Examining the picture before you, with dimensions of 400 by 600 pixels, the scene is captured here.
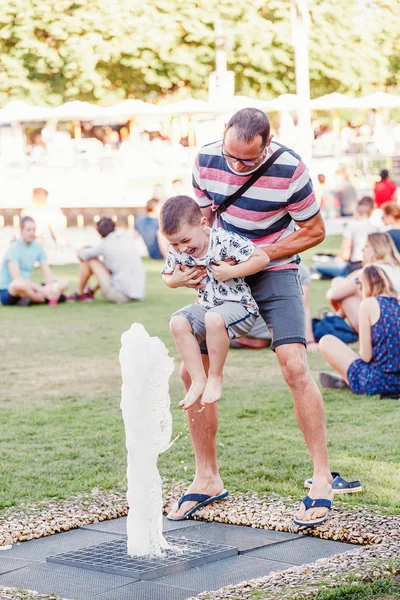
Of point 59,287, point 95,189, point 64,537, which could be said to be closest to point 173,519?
point 64,537

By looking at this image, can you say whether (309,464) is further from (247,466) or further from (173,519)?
(173,519)

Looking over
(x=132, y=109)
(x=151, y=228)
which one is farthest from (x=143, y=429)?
(x=132, y=109)

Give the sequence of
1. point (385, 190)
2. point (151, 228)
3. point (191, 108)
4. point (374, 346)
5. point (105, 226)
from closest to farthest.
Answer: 1. point (374, 346)
2. point (105, 226)
3. point (151, 228)
4. point (385, 190)
5. point (191, 108)

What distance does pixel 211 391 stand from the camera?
530 cm

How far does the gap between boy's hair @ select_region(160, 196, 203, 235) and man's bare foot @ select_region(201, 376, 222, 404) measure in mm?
735

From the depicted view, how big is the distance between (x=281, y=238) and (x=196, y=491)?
4.53 ft

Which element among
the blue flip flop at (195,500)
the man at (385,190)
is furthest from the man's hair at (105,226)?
the blue flip flop at (195,500)

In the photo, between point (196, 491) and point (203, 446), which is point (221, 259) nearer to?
point (203, 446)

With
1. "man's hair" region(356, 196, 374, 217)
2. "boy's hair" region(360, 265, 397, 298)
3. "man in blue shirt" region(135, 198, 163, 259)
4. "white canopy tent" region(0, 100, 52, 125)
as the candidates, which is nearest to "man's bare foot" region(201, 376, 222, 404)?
"boy's hair" region(360, 265, 397, 298)

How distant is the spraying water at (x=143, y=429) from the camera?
4.89 meters

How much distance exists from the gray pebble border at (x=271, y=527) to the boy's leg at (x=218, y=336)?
70 cm

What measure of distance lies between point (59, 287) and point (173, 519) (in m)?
10.8

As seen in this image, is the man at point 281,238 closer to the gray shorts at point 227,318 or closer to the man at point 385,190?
the gray shorts at point 227,318

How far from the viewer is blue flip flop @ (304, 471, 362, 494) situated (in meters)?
5.88
